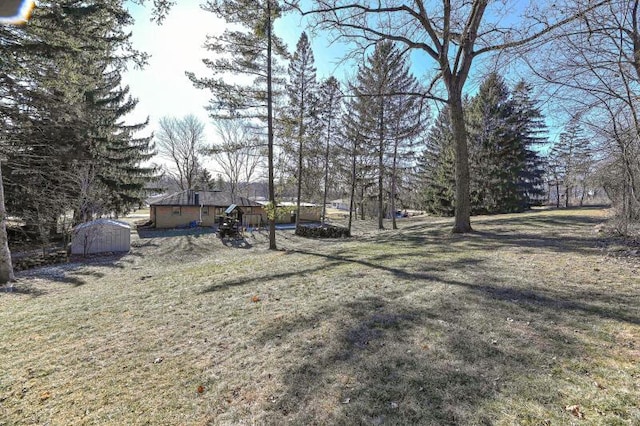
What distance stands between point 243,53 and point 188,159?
97.4 feet

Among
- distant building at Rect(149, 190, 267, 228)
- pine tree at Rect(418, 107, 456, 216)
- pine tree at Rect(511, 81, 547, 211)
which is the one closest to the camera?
pine tree at Rect(511, 81, 547, 211)

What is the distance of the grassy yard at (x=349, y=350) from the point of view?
2.14 m

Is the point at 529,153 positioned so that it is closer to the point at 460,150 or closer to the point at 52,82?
the point at 460,150

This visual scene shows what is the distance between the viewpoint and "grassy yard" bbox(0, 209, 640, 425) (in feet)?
7.01

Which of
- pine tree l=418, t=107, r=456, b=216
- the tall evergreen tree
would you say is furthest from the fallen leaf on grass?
pine tree l=418, t=107, r=456, b=216

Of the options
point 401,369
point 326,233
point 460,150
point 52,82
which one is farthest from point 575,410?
point 326,233

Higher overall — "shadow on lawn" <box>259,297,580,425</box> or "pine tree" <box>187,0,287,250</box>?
"pine tree" <box>187,0,287,250</box>

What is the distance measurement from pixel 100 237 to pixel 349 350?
15.3 metres

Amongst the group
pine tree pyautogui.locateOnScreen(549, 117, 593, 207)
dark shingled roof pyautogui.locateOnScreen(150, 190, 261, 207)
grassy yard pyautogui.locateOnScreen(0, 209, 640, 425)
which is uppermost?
pine tree pyautogui.locateOnScreen(549, 117, 593, 207)

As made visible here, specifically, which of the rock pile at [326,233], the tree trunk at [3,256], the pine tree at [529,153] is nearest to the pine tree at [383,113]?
the rock pile at [326,233]

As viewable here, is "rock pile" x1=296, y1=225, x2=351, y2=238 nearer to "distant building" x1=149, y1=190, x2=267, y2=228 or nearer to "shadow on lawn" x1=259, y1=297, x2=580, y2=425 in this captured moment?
"distant building" x1=149, y1=190, x2=267, y2=228

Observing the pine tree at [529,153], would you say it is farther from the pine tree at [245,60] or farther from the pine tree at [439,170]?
the pine tree at [245,60]

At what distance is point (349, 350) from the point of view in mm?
2887

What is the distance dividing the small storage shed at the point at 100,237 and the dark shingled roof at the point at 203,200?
11639mm
